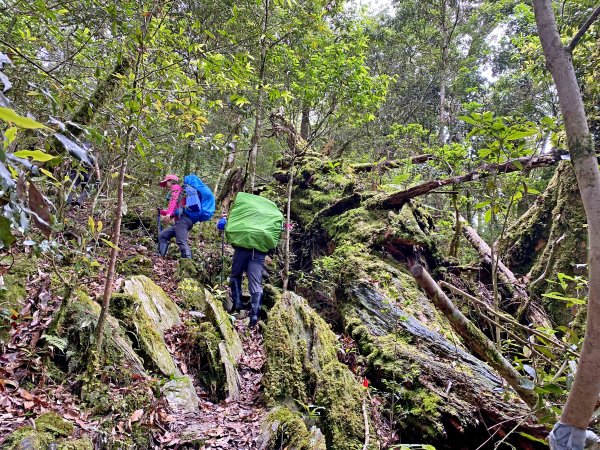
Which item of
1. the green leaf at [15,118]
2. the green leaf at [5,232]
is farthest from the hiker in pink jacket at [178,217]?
the green leaf at [15,118]

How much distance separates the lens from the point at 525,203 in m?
14.1

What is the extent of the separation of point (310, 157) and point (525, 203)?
340 inches

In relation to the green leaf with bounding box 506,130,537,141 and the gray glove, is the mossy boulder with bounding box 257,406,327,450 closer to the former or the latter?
the gray glove

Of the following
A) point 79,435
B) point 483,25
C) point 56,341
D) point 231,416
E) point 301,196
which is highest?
point 483,25

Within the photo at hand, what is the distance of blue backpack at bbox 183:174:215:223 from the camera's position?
7.65 m

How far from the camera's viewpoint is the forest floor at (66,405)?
10.0ft

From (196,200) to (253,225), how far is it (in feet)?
5.18

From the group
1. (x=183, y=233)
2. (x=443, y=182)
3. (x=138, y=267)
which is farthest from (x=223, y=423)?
(x=443, y=182)

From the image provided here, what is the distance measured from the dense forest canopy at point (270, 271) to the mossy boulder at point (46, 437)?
17 mm

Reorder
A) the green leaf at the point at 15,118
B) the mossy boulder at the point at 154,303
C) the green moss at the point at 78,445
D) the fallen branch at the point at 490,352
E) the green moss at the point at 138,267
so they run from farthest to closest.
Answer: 1. the green moss at the point at 138,267
2. the mossy boulder at the point at 154,303
3. the green moss at the point at 78,445
4. the fallen branch at the point at 490,352
5. the green leaf at the point at 15,118

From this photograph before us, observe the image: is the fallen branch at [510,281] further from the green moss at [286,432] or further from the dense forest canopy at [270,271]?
the green moss at [286,432]

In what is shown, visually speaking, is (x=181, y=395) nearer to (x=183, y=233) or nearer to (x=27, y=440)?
(x=27, y=440)

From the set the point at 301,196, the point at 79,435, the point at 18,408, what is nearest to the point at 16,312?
the point at 18,408

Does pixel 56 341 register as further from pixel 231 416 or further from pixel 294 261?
pixel 294 261
